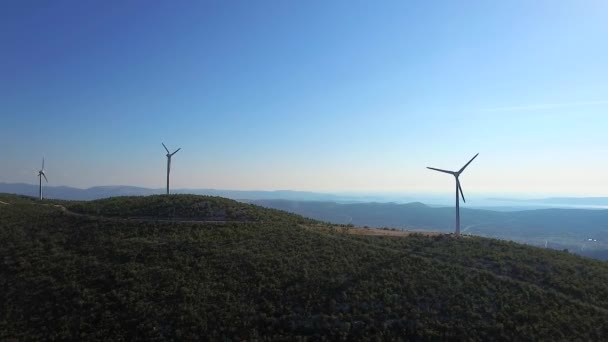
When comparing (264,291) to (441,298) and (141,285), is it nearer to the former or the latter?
(141,285)

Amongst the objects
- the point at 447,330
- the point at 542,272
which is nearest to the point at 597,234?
the point at 542,272

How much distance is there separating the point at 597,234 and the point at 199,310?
723ft

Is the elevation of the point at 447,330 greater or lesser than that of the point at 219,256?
lesser

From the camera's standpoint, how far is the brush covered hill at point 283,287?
1131 inches

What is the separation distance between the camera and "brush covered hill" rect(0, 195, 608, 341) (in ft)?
94.3

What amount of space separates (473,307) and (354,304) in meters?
8.55

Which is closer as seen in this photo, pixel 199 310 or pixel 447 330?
pixel 447 330

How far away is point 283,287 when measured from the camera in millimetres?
33469

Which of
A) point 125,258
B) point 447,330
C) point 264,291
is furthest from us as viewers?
point 125,258

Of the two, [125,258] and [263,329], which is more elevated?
[125,258]

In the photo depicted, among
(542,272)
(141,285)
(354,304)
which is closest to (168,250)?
(141,285)

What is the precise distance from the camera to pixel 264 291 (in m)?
33.0

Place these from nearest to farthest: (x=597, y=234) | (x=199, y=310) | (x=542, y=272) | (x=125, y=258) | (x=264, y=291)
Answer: (x=199, y=310) < (x=264, y=291) < (x=542, y=272) < (x=125, y=258) < (x=597, y=234)

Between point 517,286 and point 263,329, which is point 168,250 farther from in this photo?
point 517,286
